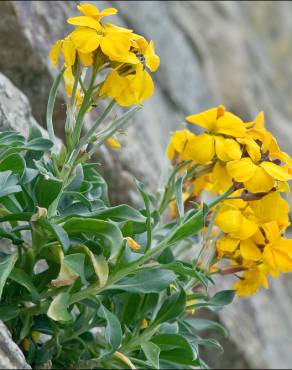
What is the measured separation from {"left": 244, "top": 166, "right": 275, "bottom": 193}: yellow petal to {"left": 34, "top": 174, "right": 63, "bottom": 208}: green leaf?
0.45 m

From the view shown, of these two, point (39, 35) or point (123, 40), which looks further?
point (39, 35)

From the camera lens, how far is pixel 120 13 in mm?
4727

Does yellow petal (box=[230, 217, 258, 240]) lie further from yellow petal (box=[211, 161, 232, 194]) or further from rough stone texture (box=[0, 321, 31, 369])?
rough stone texture (box=[0, 321, 31, 369])

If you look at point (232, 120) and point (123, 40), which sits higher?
point (123, 40)

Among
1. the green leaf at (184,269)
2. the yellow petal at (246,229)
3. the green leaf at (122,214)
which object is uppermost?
the green leaf at (122,214)

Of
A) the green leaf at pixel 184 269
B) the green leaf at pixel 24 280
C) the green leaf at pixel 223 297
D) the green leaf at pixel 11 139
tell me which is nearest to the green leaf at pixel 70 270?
the green leaf at pixel 24 280

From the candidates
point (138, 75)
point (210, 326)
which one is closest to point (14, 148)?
point (138, 75)

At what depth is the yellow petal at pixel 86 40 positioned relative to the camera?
1679 mm

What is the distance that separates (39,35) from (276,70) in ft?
18.8

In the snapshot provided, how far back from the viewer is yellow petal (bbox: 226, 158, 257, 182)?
1.83m

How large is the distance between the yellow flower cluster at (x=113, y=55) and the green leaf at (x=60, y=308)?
1.59ft

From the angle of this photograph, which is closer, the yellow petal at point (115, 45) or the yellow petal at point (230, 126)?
the yellow petal at point (115, 45)

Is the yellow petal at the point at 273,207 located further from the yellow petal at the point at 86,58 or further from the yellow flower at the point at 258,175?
the yellow petal at the point at 86,58

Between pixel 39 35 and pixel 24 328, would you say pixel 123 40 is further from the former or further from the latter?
pixel 39 35
